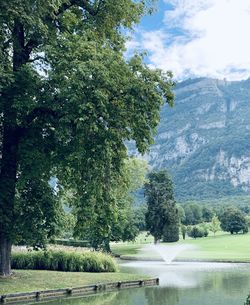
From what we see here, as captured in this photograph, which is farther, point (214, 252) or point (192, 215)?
point (192, 215)

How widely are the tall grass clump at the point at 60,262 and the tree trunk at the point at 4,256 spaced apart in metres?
7.26

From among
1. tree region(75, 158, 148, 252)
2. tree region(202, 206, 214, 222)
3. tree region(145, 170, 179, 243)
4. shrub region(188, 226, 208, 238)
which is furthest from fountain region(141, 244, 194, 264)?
tree region(202, 206, 214, 222)

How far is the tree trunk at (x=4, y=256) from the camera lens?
26.6 metres

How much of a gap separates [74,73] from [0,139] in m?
7.68

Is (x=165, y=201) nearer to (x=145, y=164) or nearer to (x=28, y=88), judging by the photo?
(x=145, y=164)

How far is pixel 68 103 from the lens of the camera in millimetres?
22031

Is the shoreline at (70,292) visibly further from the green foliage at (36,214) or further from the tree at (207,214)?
the tree at (207,214)

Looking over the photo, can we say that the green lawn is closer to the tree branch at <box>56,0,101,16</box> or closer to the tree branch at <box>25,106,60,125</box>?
the tree branch at <box>56,0,101,16</box>

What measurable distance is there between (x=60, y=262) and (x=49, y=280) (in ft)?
21.7

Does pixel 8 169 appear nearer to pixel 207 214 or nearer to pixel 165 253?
pixel 165 253

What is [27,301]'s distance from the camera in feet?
77.3

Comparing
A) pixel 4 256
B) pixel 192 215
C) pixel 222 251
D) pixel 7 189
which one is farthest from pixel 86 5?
pixel 192 215

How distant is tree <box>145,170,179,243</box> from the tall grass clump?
52.6 metres

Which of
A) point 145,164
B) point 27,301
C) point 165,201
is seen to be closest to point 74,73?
point 27,301
